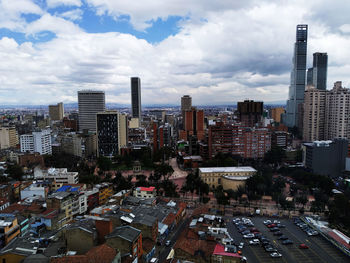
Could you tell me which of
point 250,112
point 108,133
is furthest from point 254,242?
point 250,112

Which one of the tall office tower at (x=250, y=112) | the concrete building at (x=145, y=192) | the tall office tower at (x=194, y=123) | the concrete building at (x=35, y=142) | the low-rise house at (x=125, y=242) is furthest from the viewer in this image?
the tall office tower at (x=250, y=112)

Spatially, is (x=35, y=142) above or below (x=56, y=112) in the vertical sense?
below

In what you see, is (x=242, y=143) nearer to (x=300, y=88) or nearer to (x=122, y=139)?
(x=122, y=139)

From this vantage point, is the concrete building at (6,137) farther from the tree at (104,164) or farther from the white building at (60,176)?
the white building at (60,176)

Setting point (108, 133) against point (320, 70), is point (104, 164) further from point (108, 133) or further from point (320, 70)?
point (320, 70)

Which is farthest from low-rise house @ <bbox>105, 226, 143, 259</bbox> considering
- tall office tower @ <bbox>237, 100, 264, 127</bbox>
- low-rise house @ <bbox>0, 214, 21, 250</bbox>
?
tall office tower @ <bbox>237, 100, 264, 127</bbox>

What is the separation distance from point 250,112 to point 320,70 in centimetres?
3418

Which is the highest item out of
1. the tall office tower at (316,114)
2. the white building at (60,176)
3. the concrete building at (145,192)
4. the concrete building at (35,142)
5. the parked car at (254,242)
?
the tall office tower at (316,114)

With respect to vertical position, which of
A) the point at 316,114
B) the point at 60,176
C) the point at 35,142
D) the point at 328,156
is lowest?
the point at 60,176

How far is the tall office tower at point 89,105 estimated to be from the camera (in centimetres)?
5012

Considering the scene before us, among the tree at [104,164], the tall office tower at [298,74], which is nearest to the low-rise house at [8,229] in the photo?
the tree at [104,164]

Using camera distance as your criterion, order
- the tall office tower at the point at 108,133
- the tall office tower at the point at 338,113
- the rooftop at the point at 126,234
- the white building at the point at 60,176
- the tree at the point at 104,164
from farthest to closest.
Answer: the tall office tower at the point at 108,133, the tall office tower at the point at 338,113, the tree at the point at 104,164, the white building at the point at 60,176, the rooftop at the point at 126,234

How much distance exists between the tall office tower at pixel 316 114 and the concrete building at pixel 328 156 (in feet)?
51.1

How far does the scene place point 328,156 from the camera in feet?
82.7
